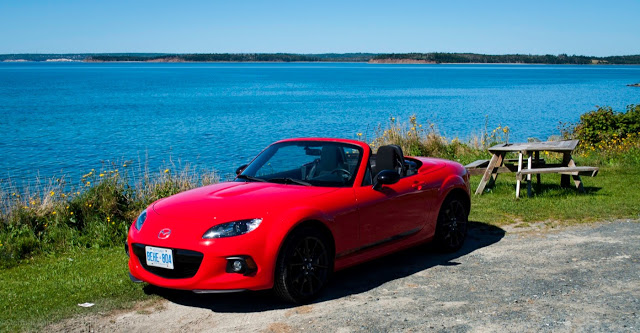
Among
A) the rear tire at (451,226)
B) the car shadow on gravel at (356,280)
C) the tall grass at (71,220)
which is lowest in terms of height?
the tall grass at (71,220)

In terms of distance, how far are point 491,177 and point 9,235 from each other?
8355 mm

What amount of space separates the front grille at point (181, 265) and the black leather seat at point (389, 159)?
2.51 meters

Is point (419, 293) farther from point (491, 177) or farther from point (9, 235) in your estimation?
point (491, 177)

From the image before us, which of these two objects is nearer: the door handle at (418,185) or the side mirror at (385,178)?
the side mirror at (385,178)

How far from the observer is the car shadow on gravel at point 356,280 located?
6145mm

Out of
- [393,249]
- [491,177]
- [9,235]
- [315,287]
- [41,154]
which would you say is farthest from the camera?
[41,154]

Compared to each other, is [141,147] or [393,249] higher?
[393,249]

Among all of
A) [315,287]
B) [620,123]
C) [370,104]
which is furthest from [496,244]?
[370,104]

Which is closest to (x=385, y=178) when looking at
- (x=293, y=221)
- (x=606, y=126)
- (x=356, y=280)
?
(x=356, y=280)

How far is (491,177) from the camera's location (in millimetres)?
13047

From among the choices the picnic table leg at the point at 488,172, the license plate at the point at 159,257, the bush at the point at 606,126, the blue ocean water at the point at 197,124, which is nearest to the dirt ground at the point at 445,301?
the license plate at the point at 159,257

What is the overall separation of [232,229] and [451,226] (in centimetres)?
330

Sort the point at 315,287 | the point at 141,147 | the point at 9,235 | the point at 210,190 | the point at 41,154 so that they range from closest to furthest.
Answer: the point at 315,287 → the point at 210,190 → the point at 9,235 → the point at 41,154 → the point at 141,147

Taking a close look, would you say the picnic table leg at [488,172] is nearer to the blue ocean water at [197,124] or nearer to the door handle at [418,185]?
the door handle at [418,185]
